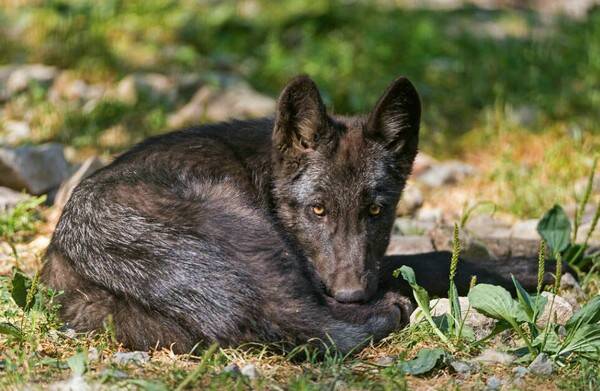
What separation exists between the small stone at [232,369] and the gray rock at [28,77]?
6.75 m

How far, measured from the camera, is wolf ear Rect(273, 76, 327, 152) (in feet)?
20.2

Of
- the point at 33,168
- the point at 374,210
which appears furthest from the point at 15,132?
the point at 374,210

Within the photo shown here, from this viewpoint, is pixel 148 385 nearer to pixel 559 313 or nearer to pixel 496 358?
pixel 496 358

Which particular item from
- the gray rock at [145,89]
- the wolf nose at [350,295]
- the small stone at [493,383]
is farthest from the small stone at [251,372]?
the gray rock at [145,89]

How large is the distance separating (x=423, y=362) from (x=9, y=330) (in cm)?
242

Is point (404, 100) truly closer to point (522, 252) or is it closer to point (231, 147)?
point (231, 147)

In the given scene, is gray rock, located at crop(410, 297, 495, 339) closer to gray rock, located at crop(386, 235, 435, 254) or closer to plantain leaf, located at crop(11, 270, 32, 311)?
gray rock, located at crop(386, 235, 435, 254)

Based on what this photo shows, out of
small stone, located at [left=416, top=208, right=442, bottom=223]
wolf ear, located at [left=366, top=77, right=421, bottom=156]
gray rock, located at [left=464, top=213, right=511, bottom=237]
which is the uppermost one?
wolf ear, located at [left=366, top=77, right=421, bottom=156]

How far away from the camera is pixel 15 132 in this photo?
9820 millimetres

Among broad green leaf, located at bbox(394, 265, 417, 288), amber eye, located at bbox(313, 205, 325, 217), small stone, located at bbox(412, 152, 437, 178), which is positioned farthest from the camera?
small stone, located at bbox(412, 152, 437, 178)

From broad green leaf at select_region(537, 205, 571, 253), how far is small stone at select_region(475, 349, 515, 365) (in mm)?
2083

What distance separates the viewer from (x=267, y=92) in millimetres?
11383

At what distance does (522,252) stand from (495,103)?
4.03m

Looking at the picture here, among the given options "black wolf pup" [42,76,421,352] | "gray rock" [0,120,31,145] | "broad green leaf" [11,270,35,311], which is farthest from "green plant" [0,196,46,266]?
"gray rock" [0,120,31,145]
